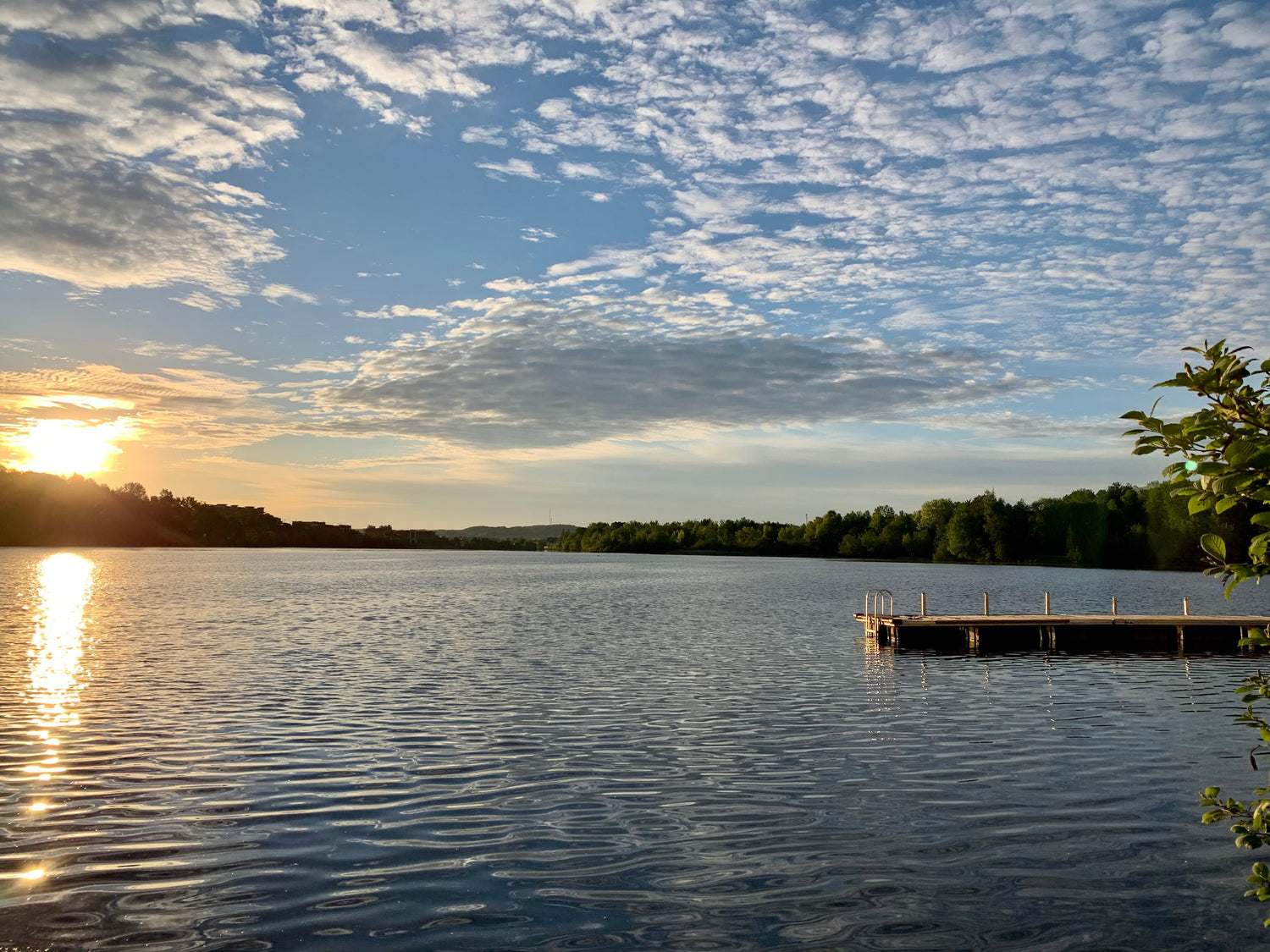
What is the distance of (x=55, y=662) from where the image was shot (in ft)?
104

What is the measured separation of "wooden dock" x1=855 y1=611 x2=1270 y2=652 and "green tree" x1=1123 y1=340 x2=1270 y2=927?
3916 cm

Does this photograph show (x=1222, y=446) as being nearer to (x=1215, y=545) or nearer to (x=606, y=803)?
(x=1215, y=545)

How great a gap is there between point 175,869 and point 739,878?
288 inches

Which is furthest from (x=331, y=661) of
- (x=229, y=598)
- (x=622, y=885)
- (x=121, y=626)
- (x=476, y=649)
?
(x=229, y=598)

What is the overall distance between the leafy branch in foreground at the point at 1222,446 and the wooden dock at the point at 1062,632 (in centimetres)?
Result: 3935

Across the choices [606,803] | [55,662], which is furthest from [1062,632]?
[55,662]

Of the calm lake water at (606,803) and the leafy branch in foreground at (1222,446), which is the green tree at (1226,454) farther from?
the calm lake water at (606,803)

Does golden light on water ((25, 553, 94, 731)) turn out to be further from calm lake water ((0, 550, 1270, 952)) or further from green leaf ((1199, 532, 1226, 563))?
green leaf ((1199, 532, 1226, 563))

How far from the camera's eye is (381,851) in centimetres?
1222

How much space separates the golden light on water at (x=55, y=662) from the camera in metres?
21.1

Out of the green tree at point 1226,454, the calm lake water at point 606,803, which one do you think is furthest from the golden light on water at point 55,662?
→ the green tree at point 1226,454

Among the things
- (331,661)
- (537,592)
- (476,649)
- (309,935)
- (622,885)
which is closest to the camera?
(309,935)

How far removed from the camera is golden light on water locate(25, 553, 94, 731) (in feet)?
69.3

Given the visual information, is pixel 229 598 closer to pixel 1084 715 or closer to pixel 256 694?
pixel 256 694
